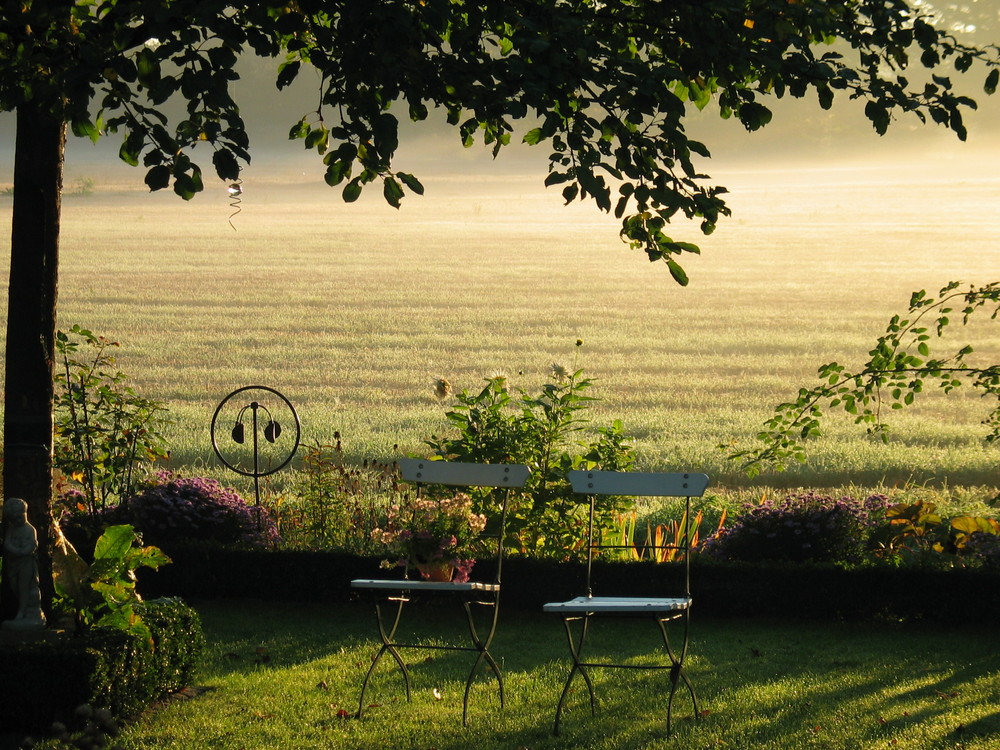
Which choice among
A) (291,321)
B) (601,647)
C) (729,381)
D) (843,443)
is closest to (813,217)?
(291,321)

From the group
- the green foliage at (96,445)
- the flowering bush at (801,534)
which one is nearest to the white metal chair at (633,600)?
the flowering bush at (801,534)

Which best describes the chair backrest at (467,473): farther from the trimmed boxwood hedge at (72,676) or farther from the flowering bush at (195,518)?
the flowering bush at (195,518)

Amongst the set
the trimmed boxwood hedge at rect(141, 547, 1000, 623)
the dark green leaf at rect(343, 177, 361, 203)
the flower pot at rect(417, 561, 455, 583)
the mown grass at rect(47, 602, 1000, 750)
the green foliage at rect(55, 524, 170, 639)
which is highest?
the dark green leaf at rect(343, 177, 361, 203)

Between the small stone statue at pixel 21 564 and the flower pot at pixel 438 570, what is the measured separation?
2.37m

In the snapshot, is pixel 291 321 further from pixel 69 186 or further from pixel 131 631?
pixel 69 186

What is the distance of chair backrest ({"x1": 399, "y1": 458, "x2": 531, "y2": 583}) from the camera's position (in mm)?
6980

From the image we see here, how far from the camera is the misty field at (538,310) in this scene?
19.8 metres

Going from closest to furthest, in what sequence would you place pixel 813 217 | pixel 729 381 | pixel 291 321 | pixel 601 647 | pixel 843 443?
pixel 601 647
pixel 843 443
pixel 729 381
pixel 291 321
pixel 813 217

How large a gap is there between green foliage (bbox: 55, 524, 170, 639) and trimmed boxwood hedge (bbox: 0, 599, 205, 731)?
119 mm

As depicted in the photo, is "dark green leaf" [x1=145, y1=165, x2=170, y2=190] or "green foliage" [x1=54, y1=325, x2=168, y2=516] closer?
"dark green leaf" [x1=145, y1=165, x2=170, y2=190]

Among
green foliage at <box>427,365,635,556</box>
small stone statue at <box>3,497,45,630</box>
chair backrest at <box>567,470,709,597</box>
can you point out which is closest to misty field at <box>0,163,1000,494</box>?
green foliage at <box>427,365,635,556</box>

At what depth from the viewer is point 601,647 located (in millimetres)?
8211

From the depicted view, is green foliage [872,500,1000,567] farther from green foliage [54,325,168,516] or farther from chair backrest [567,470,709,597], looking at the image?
green foliage [54,325,168,516]

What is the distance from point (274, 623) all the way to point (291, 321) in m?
25.9
